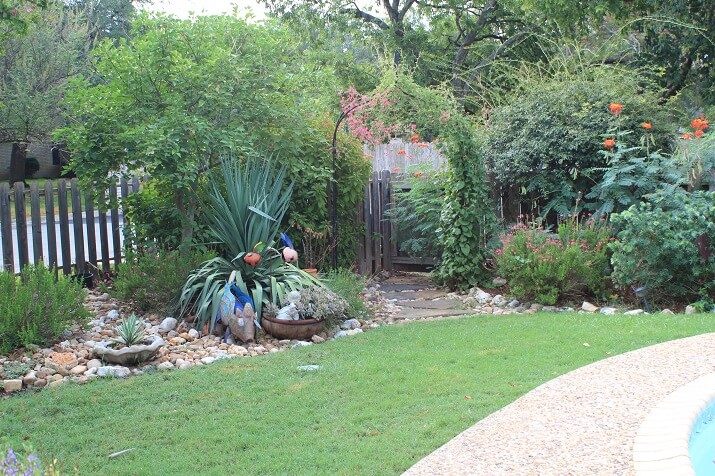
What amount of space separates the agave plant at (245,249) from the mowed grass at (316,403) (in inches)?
37.9

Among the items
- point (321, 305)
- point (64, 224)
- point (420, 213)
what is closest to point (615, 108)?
point (420, 213)

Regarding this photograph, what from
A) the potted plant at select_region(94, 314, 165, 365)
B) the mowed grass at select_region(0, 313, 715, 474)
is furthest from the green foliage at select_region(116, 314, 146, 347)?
the mowed grass at select_region(0, 313, 715, 474)

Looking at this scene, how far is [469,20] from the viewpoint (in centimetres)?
2008

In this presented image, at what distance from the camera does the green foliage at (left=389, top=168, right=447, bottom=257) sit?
35.1 ft

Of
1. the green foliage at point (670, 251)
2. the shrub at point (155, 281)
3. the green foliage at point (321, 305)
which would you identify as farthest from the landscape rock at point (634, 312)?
the shrub at point (155, 281)

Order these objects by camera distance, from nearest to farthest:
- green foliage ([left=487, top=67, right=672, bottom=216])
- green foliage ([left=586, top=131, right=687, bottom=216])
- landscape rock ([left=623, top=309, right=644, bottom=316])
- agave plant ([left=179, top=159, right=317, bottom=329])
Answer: agave plant ([left=179, top=159, right=317, bottom=329]) → landscape rock ([left=623, top=309, right=644, bottom=316]) → green foliage ([left=586, top=131, right=687, bottom=216]) → green foliage ([left=487, top=67, right=672, bottom=216])

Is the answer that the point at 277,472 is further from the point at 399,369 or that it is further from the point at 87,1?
the point at 87,1

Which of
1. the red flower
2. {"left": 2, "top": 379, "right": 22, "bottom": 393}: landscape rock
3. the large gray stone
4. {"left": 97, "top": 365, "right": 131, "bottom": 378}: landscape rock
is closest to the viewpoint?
{"left": 2, "top": 379, "right": 22, "bottom": 393}: landscape rock

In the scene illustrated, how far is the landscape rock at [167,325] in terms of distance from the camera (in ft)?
23.3

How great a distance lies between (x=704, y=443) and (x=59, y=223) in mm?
7360

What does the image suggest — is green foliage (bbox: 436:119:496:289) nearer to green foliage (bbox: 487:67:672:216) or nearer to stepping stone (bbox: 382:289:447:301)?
stepping stone (bbox: 382:289:447:301)

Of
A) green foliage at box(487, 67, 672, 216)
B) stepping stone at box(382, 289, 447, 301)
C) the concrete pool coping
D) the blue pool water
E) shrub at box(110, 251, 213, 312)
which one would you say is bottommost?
the blue pool water

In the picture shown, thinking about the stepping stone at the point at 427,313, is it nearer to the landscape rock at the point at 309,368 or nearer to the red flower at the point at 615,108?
Result: the landscape rock at the point at 309,368

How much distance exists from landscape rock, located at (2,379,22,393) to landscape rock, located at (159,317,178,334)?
66.0 inches
